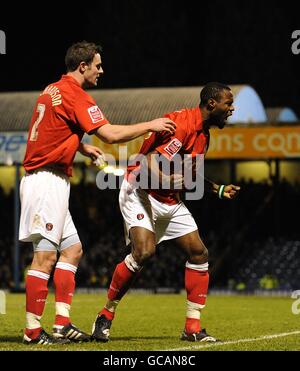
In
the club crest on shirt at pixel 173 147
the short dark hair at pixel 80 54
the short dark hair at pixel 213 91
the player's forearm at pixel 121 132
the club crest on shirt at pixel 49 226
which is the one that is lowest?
the club crest on shirt at pixel 49 226

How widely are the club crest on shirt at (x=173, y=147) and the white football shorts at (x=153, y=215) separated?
533mm

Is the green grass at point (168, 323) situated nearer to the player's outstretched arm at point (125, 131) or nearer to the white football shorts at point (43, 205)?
the white football shorts at point (43, 205)

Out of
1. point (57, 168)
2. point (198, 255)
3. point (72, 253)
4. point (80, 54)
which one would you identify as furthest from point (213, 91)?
point (72, 253)

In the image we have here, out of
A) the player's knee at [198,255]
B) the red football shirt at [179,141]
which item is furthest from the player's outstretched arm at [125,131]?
the player's knee at [198,255]

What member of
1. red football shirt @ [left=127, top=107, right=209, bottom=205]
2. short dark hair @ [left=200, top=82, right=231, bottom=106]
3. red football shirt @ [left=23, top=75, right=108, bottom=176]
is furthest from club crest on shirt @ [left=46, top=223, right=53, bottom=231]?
short dark hair @ [left=200, top=82, right=231, bottom=106]

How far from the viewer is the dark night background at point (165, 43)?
44188 millimetres

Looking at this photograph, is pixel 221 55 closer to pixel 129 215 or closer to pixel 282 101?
pixel 282 101

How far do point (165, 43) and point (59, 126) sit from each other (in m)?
37.8

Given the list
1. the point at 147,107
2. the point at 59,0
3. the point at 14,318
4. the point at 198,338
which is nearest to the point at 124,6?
the point at 59,0

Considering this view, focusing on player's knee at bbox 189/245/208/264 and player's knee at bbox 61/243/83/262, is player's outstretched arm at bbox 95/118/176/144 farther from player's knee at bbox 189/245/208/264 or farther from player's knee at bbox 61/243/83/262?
player's knee at bbox 189/245/208/264

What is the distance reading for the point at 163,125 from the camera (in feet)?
27.6

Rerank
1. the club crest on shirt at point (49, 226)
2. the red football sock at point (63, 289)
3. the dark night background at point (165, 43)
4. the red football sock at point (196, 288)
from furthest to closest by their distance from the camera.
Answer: the dark night background at point (165, 43)
the red football sock at point (196, 288)
the red football sock at point (63, 289)
the club crest on shirt at point (49, 226)

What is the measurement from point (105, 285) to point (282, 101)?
22854 mm

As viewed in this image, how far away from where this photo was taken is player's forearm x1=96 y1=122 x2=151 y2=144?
8297mm
